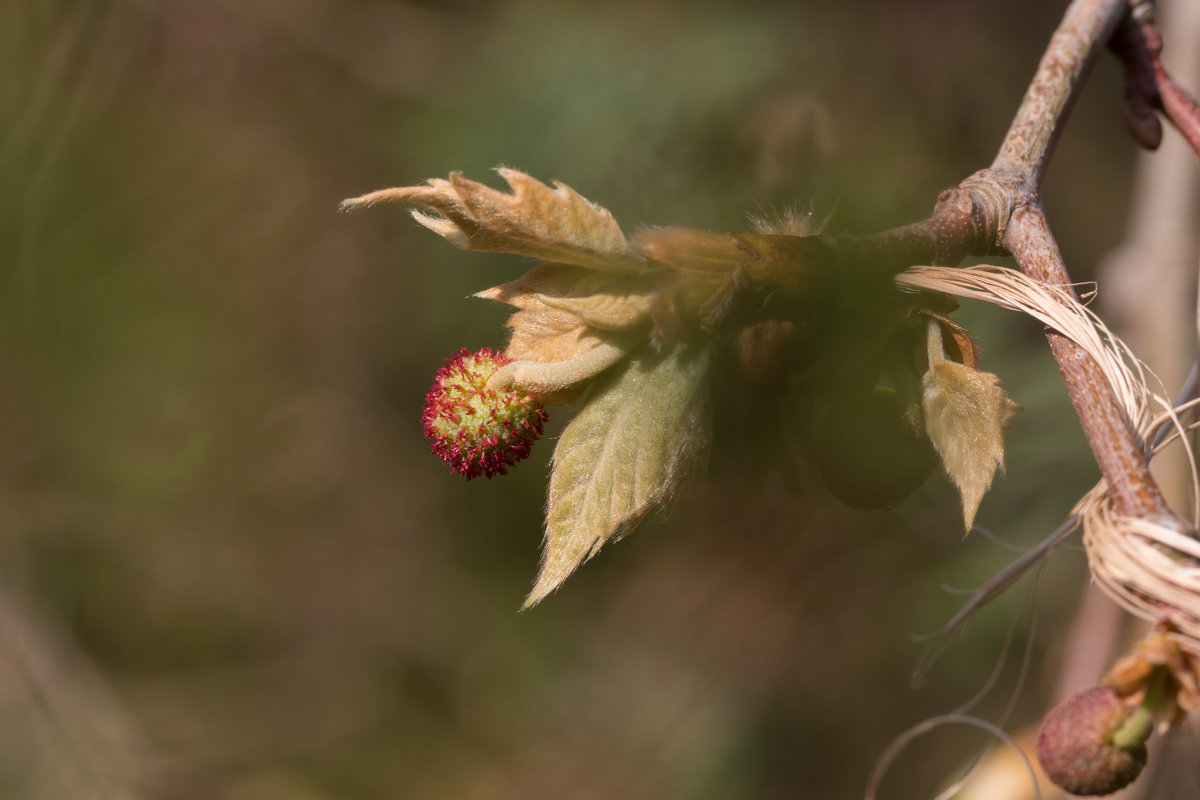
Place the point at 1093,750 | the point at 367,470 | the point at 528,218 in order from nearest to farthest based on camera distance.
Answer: the point at 1093,750, the point at 528,218, the point at 367,470

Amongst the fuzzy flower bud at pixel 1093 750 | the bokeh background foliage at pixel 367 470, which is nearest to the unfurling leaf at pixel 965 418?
the fuzzy flower bud at pixel 1093 750

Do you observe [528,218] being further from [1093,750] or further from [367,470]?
[367,470]

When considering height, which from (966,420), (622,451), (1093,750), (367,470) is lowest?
(1093,750)

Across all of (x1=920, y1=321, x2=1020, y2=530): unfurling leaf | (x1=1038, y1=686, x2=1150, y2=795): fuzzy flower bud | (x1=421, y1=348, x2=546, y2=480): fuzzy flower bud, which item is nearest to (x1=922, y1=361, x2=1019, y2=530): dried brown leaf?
(x1=920, y1=321, x2=1020, y2=530): unfurling leaf

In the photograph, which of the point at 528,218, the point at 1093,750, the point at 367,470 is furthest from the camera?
the point at 367,470

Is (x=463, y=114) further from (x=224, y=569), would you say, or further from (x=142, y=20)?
(x=224, y=569)

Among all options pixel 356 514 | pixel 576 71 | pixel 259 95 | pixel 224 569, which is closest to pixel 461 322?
pixel 576 71

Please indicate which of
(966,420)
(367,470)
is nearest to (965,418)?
(966,420)
